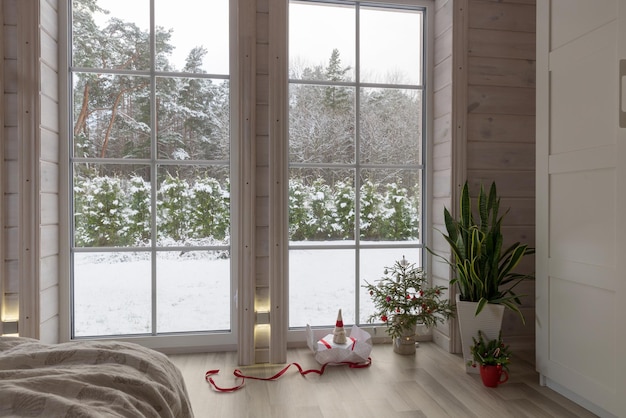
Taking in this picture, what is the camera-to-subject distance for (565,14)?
2049 millimetres

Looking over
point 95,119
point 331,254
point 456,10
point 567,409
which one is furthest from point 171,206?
point 567,409

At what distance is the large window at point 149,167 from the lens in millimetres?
2584

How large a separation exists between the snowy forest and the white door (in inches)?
36.0

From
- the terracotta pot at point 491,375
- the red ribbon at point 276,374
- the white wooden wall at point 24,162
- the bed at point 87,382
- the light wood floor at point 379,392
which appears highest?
the white wooden wall at point 24,162

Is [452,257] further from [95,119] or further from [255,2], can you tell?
[95,119]

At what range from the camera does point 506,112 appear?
2738mm

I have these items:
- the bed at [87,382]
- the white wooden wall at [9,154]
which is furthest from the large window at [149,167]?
the bed at [87,382]

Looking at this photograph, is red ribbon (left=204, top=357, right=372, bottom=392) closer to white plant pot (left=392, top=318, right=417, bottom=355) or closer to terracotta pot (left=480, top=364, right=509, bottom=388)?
white plant pot (left=392, top=318, right=417, bottom=355)

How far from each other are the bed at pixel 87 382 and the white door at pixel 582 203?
5.63 ft

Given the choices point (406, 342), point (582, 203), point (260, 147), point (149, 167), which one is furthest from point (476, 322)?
point (149, 167)

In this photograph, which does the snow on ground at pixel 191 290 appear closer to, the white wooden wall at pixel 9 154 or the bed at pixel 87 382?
the white wooden wall at pixel 9 154

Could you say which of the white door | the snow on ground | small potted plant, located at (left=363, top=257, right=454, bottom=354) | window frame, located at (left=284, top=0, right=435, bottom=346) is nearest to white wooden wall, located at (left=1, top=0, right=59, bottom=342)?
the snow on ground

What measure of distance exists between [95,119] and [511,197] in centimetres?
261

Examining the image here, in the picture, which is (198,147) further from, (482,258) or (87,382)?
(87,382)
